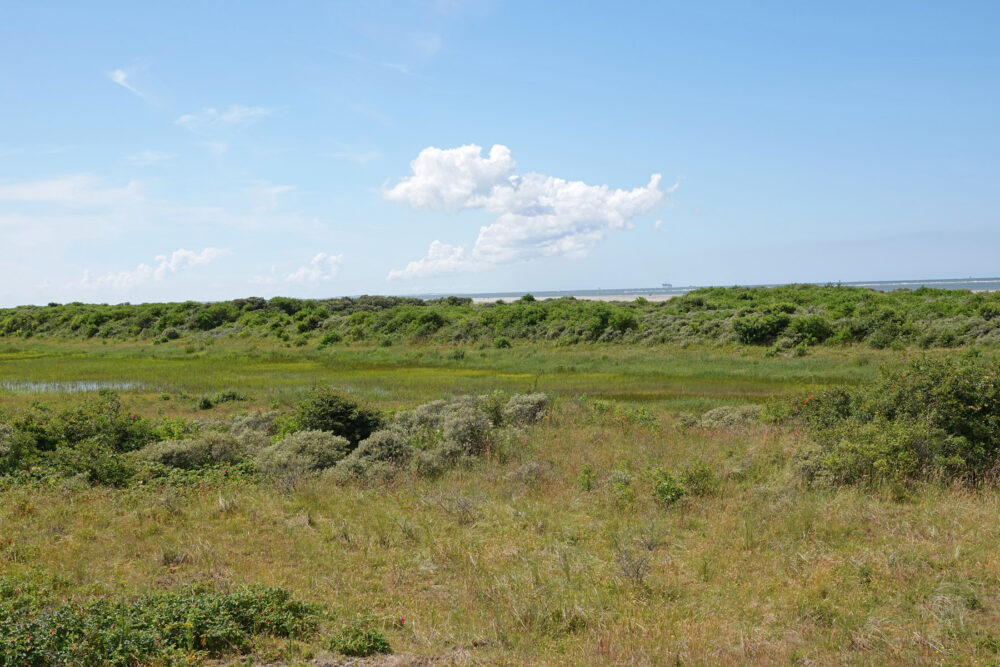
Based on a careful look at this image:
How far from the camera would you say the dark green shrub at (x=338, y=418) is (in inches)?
585

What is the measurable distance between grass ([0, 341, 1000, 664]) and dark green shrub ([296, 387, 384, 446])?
302cm

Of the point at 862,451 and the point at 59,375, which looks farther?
the point at 59,375

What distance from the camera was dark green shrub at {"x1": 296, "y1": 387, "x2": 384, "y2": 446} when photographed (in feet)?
48.8

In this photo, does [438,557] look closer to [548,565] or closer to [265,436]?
[548,565]

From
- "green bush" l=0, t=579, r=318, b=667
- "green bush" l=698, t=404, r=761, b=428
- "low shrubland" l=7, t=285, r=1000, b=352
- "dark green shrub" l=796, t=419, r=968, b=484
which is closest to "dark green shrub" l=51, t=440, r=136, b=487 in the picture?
"green bush" l=0, t=579, r=318, b=667

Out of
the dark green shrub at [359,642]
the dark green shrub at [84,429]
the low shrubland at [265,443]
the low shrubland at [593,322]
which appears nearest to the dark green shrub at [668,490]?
the low shrubland at [265,443]

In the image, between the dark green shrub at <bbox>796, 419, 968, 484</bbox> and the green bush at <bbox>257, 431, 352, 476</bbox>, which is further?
the green bush at <bbox>257, 431, 352, 476</bbox>

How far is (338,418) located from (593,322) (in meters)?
32.1

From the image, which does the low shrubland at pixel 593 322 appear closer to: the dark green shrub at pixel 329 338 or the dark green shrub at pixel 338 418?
the dark green shrub at pixel 329 338

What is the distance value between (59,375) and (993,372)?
4061cm

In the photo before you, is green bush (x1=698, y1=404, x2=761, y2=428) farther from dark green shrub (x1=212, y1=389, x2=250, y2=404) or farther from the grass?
dark green shrub (x1=212, y1=389, x2=250, y2=404)

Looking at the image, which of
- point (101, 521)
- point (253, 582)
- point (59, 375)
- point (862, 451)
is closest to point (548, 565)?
point (253, 582)

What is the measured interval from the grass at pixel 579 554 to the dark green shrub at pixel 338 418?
3.02 metres

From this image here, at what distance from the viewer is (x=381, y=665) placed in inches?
223
